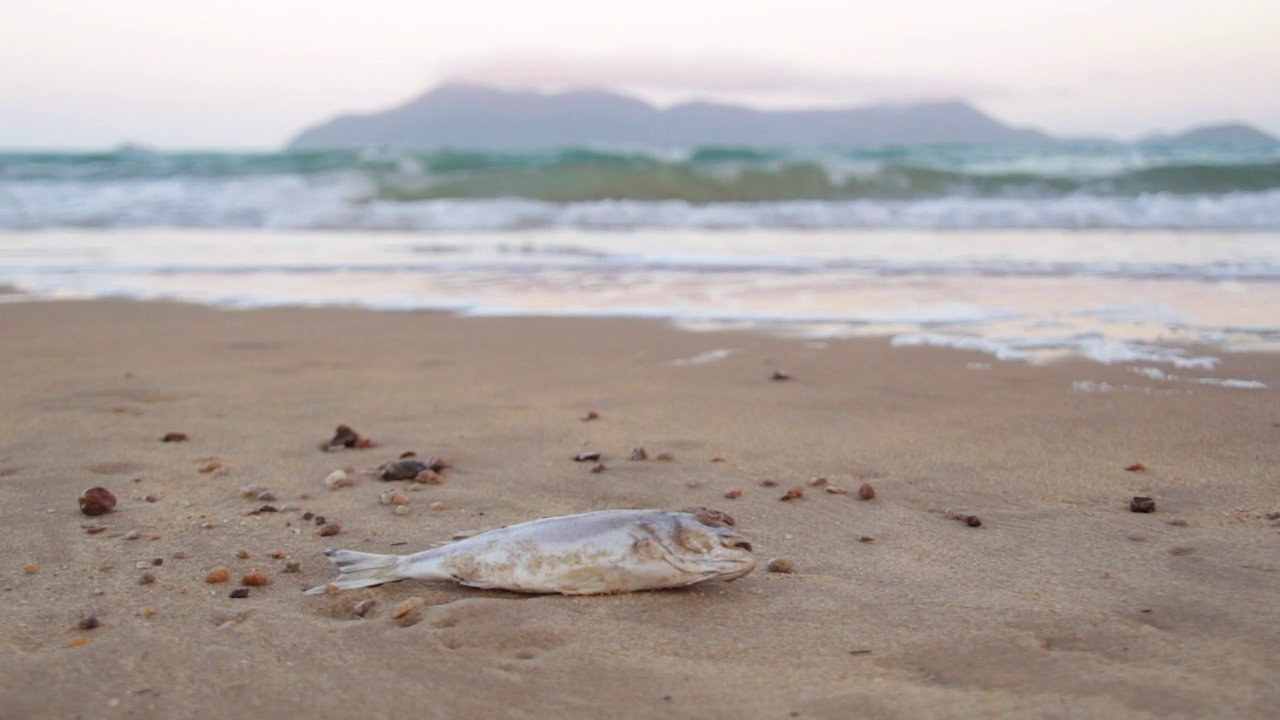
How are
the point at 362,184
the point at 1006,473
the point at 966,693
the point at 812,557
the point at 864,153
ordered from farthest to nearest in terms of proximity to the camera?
1. the point at 864,153
2. the point at 362,184
3. the point at 1006,473
4. the point at 812,557
5. the point at 966,693

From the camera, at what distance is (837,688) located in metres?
1.85

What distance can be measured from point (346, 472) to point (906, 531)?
1.74 metres

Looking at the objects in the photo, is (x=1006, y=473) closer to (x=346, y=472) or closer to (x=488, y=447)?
(x=488, y=447)

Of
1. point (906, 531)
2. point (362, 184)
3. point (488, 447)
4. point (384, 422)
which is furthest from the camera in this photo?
point (362, 184)

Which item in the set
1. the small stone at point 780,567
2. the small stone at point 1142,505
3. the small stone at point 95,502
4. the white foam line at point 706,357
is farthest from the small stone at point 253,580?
the white foam line at point 706,357

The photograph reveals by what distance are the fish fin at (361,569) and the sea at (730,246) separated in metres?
3.53

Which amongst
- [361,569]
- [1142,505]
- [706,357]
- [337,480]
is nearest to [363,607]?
[361,569]

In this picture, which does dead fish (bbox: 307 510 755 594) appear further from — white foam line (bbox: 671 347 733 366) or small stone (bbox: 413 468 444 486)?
white foam line (bbox: 671 347 733 366)

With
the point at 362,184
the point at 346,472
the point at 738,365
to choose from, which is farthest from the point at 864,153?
the point at 346,472

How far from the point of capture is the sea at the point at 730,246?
635 centimetres

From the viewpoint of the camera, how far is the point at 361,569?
7.81 feet

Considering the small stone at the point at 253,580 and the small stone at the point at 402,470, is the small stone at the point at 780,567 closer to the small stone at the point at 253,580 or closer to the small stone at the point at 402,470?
the small stone at the point at 253,580

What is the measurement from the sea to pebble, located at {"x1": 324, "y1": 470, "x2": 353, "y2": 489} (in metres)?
3.15

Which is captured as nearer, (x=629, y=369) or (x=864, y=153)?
(x=629, y=369)
